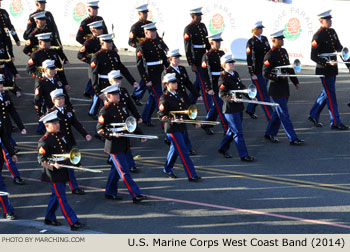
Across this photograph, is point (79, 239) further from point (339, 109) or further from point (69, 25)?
point (69, 25)

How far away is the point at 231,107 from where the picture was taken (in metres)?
17.3

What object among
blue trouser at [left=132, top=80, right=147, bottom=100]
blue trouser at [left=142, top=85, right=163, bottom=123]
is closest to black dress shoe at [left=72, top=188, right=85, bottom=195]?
blue trouser at [left=142, top=85, right=163, bottom=123]

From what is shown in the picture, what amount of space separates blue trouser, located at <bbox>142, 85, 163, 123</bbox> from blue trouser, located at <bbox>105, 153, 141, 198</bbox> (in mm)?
4115

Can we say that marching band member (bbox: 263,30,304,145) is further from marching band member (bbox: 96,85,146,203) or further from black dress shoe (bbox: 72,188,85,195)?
black dress shoe (bbox: 72,188,85,195)

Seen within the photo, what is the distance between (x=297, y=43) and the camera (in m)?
24.0

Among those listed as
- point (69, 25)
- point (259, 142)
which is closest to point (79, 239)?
point (259, 142)

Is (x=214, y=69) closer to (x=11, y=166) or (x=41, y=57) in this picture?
(x=41, y=57)

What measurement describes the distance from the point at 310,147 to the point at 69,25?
11.7 m

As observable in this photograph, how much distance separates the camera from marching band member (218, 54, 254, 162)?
682 inches

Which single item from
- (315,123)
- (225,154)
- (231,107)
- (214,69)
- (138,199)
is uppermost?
(214,69)

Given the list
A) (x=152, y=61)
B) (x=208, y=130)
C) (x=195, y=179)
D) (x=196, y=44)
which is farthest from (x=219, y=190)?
(x=196, y=44)

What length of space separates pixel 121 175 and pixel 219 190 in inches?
78.5

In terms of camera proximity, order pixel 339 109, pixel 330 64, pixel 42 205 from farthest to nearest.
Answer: pixel 339 109 → pixel 330 64 → pixel 42 205

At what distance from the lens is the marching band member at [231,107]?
56.8 ft
